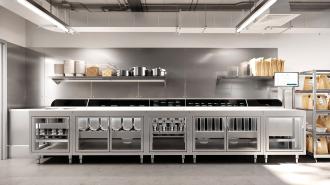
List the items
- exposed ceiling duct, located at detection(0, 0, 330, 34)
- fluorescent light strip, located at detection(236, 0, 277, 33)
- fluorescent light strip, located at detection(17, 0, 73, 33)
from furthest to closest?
exposed ceiling duct, located at detection(0, 0, 330, 34), fluorescent light strip, located at detection(236, 0, 277, 33), fluorescent light strip, located at detection(17, 0, 73, 33)

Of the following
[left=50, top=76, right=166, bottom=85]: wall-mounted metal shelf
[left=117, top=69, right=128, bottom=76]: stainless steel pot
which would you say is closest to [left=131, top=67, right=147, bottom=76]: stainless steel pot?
[left=50, top=76, right=166, bottom=85]: wall-mounted metal shelf

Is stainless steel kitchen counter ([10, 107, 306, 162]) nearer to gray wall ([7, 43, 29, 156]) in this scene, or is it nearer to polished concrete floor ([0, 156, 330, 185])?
polished concrete floor ([0, 156, 330, 185])

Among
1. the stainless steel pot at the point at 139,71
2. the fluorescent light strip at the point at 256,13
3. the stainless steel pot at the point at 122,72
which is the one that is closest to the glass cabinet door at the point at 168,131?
the stainless steel pot at the point at 139,71

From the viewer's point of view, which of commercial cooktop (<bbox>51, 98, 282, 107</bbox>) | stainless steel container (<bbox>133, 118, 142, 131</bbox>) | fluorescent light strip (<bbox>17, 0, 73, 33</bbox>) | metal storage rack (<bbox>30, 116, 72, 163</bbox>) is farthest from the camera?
commercial cooktop (<bbox>51, 98, 282, 107</bbox>)

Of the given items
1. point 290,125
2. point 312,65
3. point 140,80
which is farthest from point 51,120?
point 312,65

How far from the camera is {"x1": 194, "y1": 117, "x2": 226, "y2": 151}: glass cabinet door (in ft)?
18.5

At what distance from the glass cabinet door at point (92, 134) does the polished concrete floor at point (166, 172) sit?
0.28 meters

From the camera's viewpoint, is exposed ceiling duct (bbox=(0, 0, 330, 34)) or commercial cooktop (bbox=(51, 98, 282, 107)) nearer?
exposed ceiling duct (bbox=(0, 0, 330, 34))

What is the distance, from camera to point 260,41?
705 centimetres

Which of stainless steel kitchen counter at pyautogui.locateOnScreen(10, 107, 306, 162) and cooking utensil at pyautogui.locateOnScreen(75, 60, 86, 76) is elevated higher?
cooking utensil at pyautogui.locateOnScreen(75, 60, 86, 76)

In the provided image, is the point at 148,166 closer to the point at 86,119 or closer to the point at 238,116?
the point at 86,119

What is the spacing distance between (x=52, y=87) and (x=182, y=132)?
3.17 m

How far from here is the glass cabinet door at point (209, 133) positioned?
5643 mm

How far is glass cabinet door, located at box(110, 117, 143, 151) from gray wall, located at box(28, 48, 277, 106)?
131 cm
